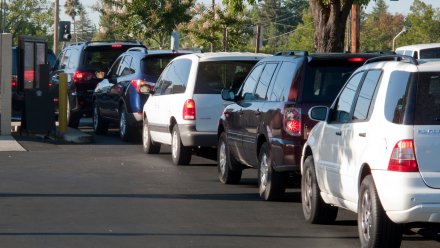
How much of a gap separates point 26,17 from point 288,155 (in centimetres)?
8150

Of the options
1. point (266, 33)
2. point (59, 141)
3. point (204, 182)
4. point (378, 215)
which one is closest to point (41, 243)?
point (378, 215)

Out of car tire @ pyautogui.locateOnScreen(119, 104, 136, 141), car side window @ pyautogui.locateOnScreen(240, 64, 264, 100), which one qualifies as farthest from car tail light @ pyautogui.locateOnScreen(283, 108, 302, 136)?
car tire @ pyautogui.locateOnScreen(119, 104, 136, 141)

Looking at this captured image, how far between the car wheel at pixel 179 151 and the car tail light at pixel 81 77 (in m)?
8.27

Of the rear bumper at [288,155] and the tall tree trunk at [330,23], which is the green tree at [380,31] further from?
the rear bumper at [288,155]

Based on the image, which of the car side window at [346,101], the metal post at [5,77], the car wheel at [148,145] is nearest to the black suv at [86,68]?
the metal post at [5,77]

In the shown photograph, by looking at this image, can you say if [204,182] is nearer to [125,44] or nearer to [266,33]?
[125,44]

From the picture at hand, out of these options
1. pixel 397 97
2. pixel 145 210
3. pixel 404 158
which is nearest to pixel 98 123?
pixel 145 210

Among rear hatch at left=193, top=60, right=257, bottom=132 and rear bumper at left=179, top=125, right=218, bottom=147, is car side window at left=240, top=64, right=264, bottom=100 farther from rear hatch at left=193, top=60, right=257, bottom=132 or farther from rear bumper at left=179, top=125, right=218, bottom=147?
rear bumper at left=179, top=125, right=218, bottom=147

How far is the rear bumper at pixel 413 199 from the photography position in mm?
8734

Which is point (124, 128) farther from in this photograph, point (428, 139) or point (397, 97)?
point (428, 139)

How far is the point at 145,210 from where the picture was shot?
1247 cm

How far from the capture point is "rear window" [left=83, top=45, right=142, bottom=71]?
26.0 metres

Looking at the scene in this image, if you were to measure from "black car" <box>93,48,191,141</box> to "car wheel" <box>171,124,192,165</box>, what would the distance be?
2.28 meters

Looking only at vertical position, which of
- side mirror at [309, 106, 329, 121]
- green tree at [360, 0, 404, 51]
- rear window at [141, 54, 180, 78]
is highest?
side mirror at [309, 106, 329, 121]
